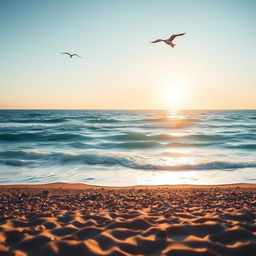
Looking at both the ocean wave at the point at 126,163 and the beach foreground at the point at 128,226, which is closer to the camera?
the beach foreground at the point at 128,226

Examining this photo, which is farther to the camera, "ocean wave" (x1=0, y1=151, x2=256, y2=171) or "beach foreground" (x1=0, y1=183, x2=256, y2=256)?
"ocean wave" (x1=0, y1=151, x2=256, y2=171)

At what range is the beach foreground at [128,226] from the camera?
328cm

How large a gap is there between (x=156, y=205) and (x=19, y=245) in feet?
9.96

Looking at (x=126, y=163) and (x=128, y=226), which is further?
(x=126, y=163)

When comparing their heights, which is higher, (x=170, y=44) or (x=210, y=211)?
(x=170, y=44)

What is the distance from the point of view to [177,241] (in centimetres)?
347

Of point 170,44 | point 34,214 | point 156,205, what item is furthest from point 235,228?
point 170,44

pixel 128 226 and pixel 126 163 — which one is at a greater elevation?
pixel 128 226

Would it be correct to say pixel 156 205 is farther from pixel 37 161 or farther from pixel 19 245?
pixel 37 161

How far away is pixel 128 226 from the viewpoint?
4020 millimetres

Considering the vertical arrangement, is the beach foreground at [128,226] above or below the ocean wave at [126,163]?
above

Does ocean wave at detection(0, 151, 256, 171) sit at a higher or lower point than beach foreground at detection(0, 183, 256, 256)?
lower

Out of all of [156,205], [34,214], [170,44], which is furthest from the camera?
[170,44]

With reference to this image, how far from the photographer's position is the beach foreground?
129 inches
